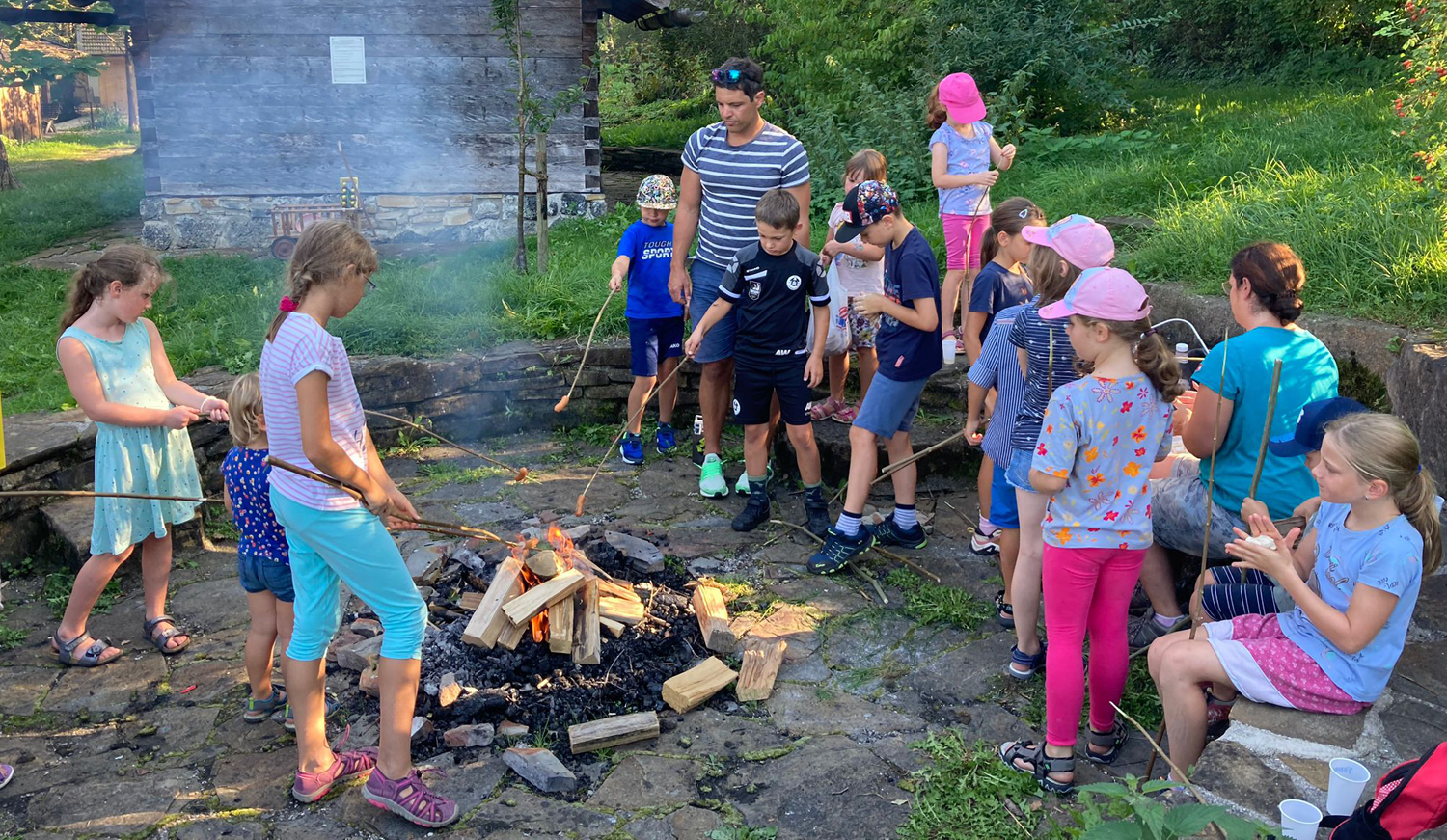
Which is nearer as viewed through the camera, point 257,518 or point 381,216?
point 257,518

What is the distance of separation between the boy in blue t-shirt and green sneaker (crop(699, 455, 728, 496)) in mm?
527

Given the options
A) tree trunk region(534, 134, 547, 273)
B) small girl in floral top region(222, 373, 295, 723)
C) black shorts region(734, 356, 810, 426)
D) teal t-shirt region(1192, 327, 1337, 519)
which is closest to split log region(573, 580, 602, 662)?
small girl in floral top region(222, 373, 295, 723)

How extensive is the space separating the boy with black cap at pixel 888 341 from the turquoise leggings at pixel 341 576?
2375 millimetres

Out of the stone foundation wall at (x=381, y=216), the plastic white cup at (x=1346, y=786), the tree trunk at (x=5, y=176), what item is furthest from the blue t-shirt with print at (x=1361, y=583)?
the tree trunk at (x=5, y=176)

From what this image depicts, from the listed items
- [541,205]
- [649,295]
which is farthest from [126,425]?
[541,205]

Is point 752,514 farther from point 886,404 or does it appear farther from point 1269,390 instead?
point 1269,390

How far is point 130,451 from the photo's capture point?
462cm

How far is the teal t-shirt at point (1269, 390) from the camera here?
3.85 metres

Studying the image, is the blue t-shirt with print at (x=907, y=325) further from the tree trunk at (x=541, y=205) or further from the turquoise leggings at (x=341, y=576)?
the tree trunk at (x=541, y=205)

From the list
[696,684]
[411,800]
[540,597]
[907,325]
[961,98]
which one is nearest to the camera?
[411,800]

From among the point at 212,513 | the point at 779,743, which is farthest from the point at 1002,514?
the point at 212,513

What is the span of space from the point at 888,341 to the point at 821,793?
89.8 inches

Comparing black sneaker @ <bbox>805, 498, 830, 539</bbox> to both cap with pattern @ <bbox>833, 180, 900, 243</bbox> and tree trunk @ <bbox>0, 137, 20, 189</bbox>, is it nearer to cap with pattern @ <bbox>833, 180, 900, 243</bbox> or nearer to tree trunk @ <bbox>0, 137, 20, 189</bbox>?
cap with pattern @ <bbox>833, 180, 900, 243</bbox>

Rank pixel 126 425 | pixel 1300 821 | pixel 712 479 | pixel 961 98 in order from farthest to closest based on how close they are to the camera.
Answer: pixel 961 98 < pixel 712 479 < pixel 126 425 < pixel 1300 821
